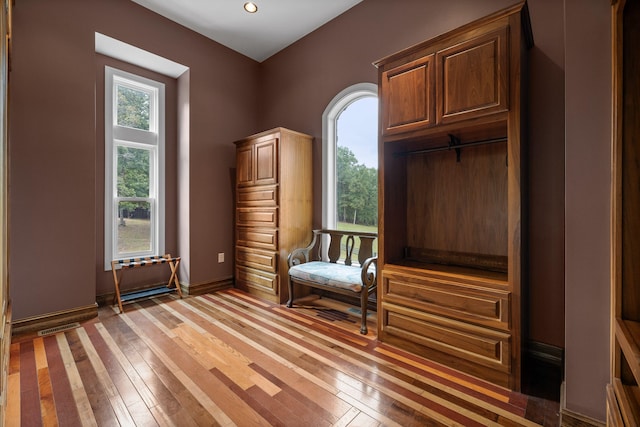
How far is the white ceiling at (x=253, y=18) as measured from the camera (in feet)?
11.0

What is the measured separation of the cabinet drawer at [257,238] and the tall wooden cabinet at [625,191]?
9.54 ft

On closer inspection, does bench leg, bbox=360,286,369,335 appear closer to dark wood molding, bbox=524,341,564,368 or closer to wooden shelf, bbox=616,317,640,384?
dark wood molding, bbox=524,341,564,368

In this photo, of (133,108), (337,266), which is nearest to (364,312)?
(337,266)

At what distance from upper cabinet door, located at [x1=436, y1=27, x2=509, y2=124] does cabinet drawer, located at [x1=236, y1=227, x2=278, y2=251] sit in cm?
228

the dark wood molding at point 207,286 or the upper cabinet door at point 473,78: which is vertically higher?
the upper cabinet door at point 473,78

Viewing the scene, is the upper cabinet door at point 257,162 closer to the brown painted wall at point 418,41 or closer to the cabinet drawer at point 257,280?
the brown painted wall at point 418,41

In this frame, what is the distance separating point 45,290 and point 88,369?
124 centimetres

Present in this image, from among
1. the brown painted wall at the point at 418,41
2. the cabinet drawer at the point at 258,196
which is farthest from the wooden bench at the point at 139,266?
the brown painted wall at the point at 418,41

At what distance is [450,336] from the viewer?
6.68ft

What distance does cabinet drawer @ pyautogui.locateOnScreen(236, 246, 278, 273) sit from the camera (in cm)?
352

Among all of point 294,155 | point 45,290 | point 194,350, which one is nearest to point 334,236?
point 294,155

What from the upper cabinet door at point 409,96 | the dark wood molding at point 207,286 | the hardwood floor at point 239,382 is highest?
the upper cabinet door at point 409,96

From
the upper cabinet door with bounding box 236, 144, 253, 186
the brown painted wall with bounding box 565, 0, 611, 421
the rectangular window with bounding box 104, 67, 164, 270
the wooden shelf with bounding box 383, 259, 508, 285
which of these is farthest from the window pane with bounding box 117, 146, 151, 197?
the brown painted wall with bounding box 565, 0, 611, 421

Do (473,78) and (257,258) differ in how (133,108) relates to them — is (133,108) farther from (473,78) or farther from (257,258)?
(473,78)
